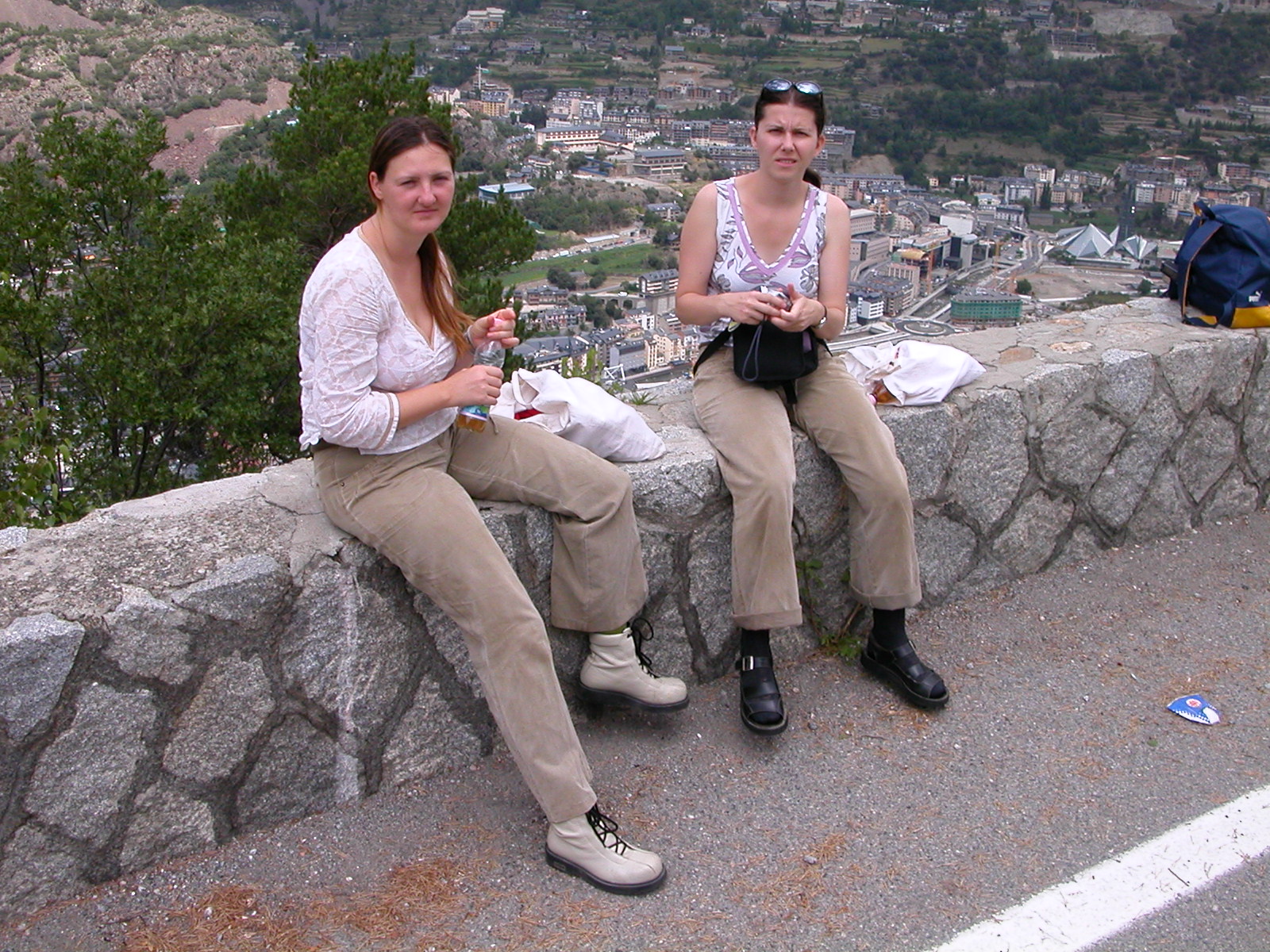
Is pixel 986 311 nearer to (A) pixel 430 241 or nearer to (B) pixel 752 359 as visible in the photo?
(B) pixel 752 359

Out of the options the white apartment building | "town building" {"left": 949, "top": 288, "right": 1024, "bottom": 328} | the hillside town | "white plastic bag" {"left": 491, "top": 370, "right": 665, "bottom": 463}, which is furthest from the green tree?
the white apartment building

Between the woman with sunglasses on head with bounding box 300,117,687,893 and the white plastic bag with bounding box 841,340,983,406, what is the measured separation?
1.00 meters

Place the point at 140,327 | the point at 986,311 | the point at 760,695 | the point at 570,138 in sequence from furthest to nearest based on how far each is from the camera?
the point at 570,138, the point at 140,327, the point at 986,311, the point at 760,695

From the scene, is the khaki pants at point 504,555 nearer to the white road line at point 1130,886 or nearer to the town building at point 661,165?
the white road line at point 1130,886

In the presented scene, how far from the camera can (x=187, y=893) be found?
6.96 feet

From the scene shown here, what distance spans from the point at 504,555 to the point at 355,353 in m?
0.50

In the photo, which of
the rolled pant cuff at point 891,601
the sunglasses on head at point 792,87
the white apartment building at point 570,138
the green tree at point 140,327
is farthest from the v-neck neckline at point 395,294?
the white apartment building at point 570,138

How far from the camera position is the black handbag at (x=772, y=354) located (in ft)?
9.37

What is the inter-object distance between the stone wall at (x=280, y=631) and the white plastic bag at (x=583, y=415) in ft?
0.21

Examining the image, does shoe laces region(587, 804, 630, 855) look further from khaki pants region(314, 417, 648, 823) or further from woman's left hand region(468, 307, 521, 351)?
woman's left hand region(468, 307, 521, 351)

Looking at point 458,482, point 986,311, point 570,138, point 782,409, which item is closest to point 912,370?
point 782,409

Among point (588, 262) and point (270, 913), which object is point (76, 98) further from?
point (270, 913)

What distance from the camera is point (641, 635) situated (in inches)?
107

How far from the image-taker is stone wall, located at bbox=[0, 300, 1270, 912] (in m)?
2.01
